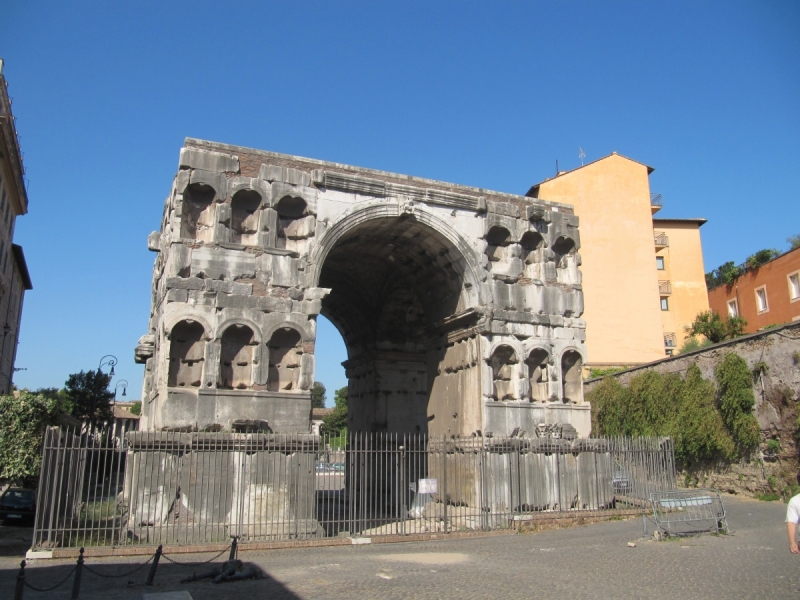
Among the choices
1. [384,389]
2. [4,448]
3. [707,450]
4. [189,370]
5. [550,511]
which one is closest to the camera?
[189,370]

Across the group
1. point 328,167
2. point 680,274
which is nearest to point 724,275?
point 680,274

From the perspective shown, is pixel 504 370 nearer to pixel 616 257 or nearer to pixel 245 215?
pixel 245 215

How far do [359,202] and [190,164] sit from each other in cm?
347

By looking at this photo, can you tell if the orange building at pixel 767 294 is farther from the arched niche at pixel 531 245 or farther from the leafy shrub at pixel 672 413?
the arched niche at pixel 531 245

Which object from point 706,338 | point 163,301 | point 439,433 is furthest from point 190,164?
point 706,338

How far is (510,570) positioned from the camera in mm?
9398

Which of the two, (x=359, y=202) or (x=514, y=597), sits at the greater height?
(x=359, y=202)

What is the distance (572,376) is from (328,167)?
23.8 ft

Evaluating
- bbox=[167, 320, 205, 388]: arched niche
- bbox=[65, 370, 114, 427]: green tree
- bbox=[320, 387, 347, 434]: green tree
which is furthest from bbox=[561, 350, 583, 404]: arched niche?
bbox=[320, 387, 347, 434]: green tree

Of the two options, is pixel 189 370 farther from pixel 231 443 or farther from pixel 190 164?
pixel 190 164

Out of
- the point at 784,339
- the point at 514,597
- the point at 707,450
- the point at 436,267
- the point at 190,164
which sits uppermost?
the point at 190,164

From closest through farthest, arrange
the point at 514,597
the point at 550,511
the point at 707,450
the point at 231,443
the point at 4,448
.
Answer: the point at 514,597, the point at 231,443, the point at 550,511, the point at 4,448, the point at 707,450

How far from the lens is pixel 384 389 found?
1934cm

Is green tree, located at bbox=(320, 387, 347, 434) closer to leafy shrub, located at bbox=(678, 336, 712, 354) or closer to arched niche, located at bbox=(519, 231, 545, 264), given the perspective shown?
leafy shrub, located at bbox=(678, 336, 712, 354)
